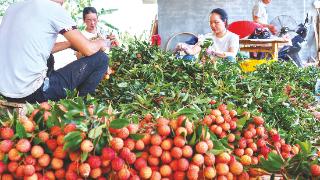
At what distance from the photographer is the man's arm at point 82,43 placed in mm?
2469

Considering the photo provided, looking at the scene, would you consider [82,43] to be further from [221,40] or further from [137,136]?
[221,40]

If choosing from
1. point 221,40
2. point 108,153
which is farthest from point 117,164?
point 221,40

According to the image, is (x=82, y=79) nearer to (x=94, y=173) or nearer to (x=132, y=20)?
(x=94, y=173)

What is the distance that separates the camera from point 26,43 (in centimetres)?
236

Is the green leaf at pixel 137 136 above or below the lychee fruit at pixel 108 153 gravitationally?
above

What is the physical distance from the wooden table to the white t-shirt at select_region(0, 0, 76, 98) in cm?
328

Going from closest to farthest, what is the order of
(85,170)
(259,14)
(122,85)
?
(85,170) < (122,85) < (259,14)

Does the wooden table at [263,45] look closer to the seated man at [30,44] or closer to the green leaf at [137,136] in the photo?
the seated man at [30,44]

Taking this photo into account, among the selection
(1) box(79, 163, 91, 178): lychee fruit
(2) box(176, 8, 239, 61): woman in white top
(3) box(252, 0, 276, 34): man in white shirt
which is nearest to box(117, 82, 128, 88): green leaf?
(2) box(176, 8, 239, 61): woman in white top

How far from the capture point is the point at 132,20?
870cm

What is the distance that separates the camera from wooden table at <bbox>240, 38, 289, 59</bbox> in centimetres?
528

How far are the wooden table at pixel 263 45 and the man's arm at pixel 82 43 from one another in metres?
2.93

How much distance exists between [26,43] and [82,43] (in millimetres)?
323

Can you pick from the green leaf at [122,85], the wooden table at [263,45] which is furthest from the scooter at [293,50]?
the green leaf at [122,85]
